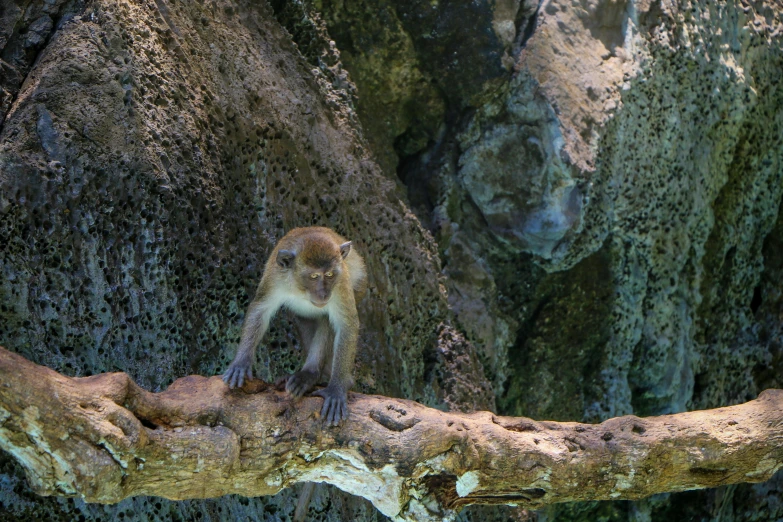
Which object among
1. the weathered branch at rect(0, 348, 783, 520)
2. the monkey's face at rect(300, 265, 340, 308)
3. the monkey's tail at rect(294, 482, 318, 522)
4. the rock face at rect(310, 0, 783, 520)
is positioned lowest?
the monkey's tail at rect(294, 482, 318, 522)

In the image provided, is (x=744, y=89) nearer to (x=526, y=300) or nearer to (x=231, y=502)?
(x=526, y=300)

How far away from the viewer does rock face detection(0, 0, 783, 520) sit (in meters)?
3.93

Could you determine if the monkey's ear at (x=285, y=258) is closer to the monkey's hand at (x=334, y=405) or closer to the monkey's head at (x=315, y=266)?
the monkey's head at (x=315, y=266)

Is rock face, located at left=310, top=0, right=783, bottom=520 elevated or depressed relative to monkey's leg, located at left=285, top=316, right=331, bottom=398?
elevated

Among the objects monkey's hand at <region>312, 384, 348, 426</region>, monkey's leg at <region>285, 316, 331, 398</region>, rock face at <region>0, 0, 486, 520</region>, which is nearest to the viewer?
monkey's hand at <region>312, 384, 348, 426</region>

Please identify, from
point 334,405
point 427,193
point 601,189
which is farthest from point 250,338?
point 601,189

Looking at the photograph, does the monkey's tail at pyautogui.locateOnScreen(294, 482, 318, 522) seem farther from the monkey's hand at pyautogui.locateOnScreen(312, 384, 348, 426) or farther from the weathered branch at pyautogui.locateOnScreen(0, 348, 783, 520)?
the monkey's hand at pyautogui.locateOnScreen(312, 384, 348, 426)

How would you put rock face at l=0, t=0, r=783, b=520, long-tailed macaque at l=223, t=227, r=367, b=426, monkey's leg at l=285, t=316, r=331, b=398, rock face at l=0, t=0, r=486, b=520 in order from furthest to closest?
rock face at l=0, t=0, r=783, b=520
rock face at l=0, t=0, r=486, b=520
long-tailed macaque at l=223, t=227, r=367, b=426
monkey's leg at l=285, t=316, r=331, b=398

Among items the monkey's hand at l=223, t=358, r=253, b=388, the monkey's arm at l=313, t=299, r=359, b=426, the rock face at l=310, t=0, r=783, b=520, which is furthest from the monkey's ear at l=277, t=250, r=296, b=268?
the rock face at l=310, t=0, r=783, b=520

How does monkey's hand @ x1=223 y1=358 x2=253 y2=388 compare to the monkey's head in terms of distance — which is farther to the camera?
the monkey's head

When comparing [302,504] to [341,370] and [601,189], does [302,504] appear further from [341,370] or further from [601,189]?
[601,189]

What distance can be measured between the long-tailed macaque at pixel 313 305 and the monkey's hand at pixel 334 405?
0.01m

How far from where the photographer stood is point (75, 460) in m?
2.89

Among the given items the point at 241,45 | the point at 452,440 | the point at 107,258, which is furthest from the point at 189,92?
the point at 452,440
